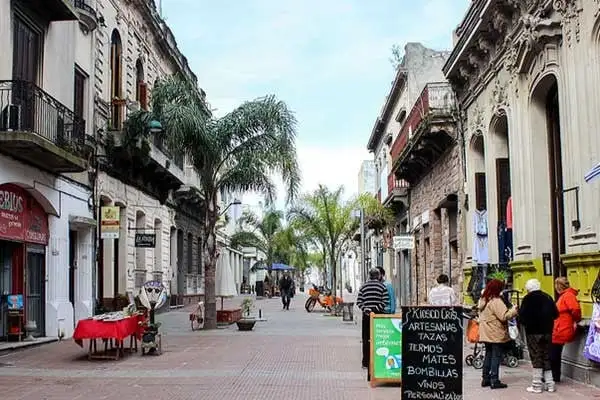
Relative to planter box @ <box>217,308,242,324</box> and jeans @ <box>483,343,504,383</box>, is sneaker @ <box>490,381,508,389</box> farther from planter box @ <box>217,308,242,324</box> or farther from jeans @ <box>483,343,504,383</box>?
planter box @ <box>217,308,242,324</box>

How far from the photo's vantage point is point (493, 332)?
11.5 meters

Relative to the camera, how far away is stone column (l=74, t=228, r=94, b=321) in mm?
21203

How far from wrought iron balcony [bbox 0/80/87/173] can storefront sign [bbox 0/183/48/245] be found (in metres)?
0.76

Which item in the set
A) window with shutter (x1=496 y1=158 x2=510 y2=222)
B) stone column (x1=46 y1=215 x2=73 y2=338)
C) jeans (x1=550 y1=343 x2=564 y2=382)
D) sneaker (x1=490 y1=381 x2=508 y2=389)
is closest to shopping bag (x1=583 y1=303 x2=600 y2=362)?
jeans (x1=550 y1=343 x2=564 y2=382)

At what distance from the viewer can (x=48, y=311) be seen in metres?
19.0

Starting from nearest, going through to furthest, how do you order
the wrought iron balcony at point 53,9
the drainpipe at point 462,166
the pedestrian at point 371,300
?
the pedestrian at point 371,300
the wrought iron balcony at point 53,9
the drainpipe at point 462,166

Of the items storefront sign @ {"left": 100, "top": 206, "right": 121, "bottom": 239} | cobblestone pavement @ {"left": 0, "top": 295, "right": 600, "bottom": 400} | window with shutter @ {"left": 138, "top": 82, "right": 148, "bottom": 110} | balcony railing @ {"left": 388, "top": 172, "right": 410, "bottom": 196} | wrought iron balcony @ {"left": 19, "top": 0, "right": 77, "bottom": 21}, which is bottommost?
cobblestone pavement @ {"left": 0, "top": 295, "right": 600, "bottom": 400}

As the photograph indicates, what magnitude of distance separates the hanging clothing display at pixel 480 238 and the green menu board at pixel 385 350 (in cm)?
643

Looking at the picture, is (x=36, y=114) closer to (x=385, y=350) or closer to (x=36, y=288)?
(x=36, y=288)

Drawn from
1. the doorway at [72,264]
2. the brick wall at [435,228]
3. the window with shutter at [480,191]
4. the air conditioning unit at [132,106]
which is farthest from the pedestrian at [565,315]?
the air conditioning unit at [132,106]

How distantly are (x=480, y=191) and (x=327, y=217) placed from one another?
16813 mm

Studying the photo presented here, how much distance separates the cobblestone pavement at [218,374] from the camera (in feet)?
36.2

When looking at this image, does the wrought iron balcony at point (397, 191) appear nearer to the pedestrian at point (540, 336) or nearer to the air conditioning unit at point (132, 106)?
the air conditioning unit at point (132, 106)

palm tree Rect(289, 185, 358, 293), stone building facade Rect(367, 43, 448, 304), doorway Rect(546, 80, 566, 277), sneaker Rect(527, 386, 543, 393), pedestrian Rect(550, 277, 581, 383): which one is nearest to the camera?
sneaker Rect(527, 386, 543, 393)
